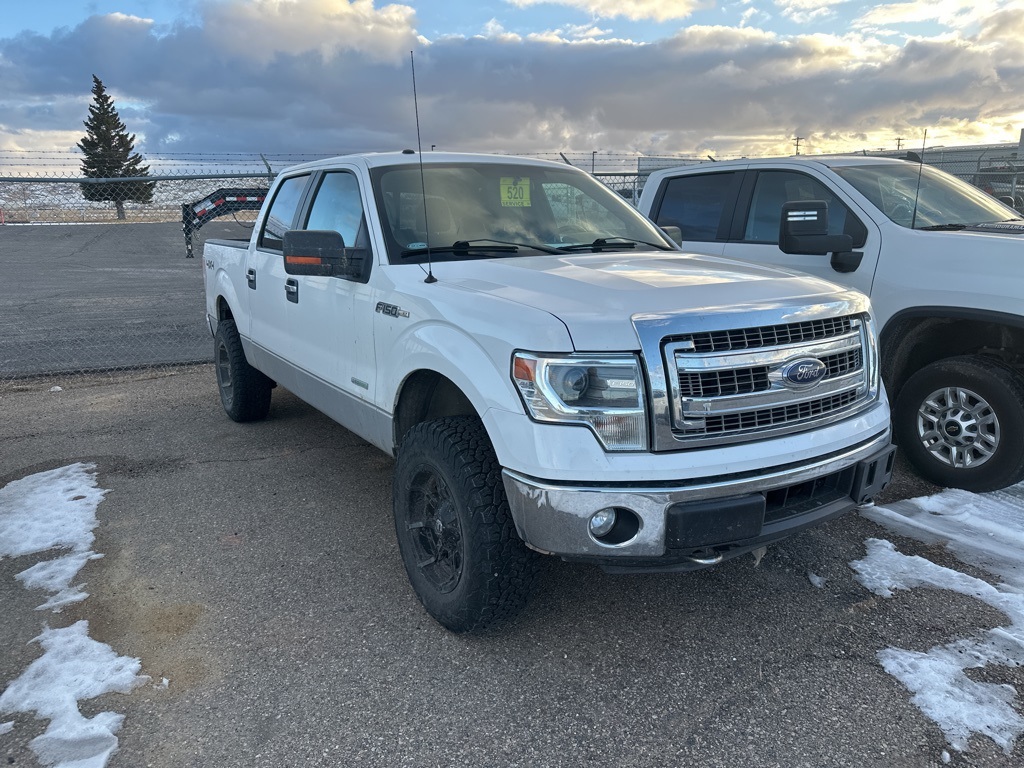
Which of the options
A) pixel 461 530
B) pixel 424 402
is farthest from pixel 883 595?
pixel 424 402

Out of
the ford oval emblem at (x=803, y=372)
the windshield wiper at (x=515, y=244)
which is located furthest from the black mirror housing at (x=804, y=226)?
the ford oval emblem at (x=803, y=372)

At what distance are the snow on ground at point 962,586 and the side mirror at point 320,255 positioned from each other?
9.25 ft

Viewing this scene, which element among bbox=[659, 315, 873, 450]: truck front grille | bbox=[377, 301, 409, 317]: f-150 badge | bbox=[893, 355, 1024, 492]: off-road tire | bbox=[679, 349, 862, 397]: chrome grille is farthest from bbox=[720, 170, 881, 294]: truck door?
bbox=[377, 301, 409, 317]: f-150 badge

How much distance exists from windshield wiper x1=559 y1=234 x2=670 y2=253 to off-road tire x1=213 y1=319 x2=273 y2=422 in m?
3.06

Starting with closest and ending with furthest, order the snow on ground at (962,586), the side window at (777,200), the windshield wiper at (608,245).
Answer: the snow on ground at (962,586) < the windshield wiper at (608,245) < the side window at (777,200)

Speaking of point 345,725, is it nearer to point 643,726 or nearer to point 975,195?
point 643,726

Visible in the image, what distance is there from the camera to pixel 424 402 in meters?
3.37

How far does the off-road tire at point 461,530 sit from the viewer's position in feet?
9.02

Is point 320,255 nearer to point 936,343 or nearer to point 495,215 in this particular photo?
point 495,215

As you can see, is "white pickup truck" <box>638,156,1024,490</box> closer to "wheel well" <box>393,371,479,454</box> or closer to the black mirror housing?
the black mirror housing

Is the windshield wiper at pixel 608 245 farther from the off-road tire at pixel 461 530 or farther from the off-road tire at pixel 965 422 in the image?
the off-road tire at pixel 965 422

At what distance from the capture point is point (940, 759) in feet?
7.76

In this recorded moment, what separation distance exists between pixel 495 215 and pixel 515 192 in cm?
29

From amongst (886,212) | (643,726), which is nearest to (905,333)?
(886,212)
